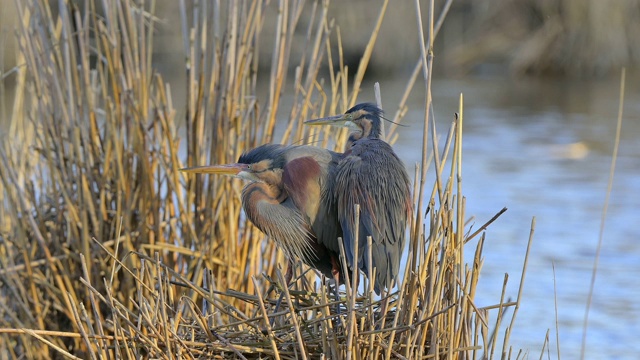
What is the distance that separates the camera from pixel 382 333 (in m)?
1.99

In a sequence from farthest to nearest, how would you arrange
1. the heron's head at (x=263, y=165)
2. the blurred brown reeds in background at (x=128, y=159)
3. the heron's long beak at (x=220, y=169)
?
1. the blurred brown reeds in background at (x=128, y=159)
2. the heron's head at (x=263, y=165)
3. the heron's long beak at (x=220, y=169)

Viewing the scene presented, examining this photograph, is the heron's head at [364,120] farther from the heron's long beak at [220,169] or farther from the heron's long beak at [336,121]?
the heron's long beak at [220,169]

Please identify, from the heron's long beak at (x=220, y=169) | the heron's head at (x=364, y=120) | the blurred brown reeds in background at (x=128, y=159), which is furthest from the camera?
the blurred brown reeds in background at (x=128, y=159)

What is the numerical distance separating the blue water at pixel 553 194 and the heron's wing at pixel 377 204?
1.83 feet

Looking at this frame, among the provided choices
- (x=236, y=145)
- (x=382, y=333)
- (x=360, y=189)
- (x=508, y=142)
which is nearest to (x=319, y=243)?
(x=360, y=189)

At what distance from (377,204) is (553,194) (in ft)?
17.9

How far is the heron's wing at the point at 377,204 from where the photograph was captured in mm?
2250

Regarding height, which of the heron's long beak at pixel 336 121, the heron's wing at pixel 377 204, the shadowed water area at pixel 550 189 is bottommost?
the shadowed water area at pixel 550 189

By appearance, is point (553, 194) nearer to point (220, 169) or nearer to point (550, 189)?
point (550, 189)

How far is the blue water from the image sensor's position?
4969mm

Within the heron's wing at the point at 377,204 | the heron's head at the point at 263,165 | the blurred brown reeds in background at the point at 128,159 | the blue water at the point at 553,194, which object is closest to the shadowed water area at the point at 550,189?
the blue water at the point at 553,194

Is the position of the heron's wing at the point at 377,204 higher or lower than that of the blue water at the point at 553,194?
higher

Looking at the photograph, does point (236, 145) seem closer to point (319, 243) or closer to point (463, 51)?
point (319, 243)

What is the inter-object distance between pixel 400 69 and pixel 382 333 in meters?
10.6
